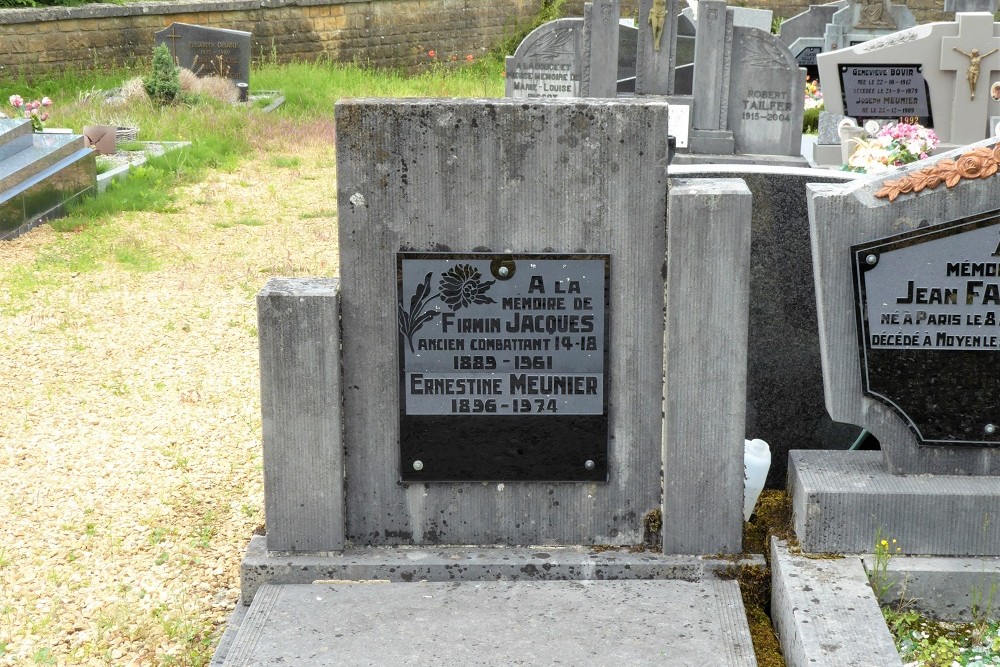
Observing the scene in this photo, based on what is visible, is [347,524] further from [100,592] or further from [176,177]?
[176,177]

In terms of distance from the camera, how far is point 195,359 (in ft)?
22.3

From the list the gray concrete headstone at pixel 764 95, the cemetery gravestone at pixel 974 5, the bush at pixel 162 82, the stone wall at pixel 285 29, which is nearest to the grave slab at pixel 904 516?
the gray concrete headstone at pixel 764 95

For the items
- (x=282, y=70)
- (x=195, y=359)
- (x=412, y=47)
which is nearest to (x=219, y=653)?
(x=195, y=359)

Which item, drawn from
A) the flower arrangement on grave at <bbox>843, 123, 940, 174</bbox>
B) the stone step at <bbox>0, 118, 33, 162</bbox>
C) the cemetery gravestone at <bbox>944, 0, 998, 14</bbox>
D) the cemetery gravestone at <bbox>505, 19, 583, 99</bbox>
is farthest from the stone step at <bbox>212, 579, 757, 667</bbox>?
the cemetery gravestone at <bbox>944, 0, 998, 14</bbox>

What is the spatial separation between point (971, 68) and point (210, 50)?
1166cm

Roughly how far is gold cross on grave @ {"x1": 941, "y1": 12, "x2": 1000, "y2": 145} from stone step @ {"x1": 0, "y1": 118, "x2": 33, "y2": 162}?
8.12 metres

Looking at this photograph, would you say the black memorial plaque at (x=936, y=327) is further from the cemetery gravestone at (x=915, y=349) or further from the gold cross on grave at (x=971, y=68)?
the gold cross on grave at (x=971, y=68)

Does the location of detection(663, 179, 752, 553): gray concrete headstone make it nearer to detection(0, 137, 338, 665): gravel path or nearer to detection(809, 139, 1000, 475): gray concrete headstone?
detection(809, 139, 1000, 475): gray concrete headstone

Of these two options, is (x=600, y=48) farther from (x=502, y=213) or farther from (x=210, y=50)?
(x=502, y=213)

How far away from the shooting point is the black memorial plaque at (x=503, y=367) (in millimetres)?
3592

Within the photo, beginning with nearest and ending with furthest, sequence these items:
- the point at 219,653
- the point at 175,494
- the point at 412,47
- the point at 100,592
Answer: the point at 219,653 < the point at 100,592 < the point at 175,494 < the point at 412,47

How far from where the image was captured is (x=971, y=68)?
389 inches

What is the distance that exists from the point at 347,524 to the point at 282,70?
16703 millimetres

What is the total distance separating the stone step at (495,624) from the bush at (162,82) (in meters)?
12.8
